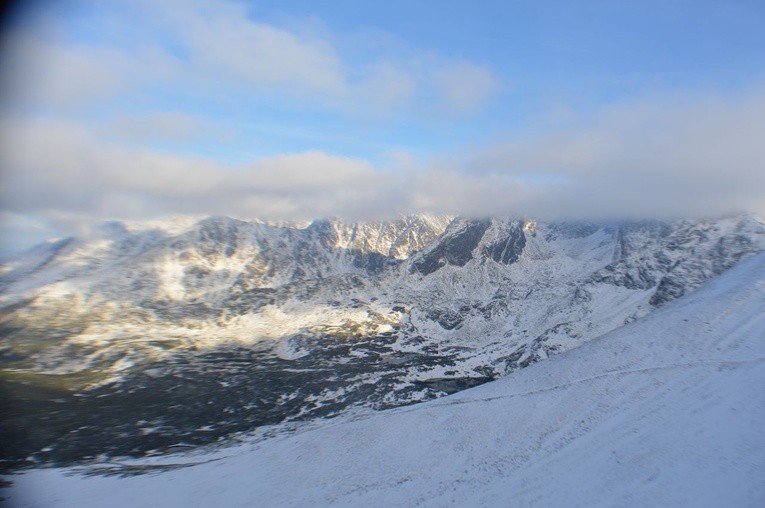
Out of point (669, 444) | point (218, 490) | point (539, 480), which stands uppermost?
point (669, 444)

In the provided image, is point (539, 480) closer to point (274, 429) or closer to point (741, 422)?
point (741, 422)

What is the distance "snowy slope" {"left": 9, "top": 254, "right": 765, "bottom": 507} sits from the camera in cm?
3353

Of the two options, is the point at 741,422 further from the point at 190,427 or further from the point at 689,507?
the point at 190,427

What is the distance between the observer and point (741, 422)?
3578 cm

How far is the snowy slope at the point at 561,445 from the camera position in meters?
33.5

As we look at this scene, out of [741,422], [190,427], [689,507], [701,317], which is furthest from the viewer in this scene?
[190,427]

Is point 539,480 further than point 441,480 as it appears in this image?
No

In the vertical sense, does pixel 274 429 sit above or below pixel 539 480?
below

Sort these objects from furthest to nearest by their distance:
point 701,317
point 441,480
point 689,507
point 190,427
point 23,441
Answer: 1. point 190,427
2. point 23,441
3. point 701,317
4. point 441,480
5. point 689,507

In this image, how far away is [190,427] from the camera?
361 ft

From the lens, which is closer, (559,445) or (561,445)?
(561,445)

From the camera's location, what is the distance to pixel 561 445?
4212 centimetres

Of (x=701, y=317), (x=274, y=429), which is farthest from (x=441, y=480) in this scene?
(x=274, y=429)

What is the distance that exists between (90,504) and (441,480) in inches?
1510
